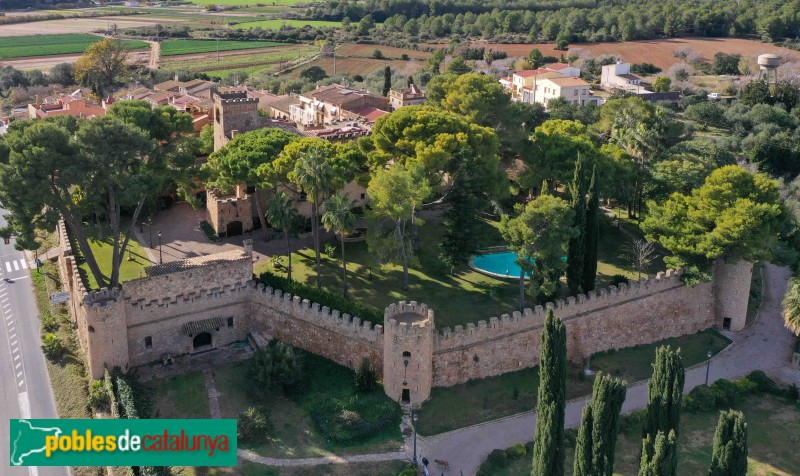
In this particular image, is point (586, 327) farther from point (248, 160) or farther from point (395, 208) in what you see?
point (248, 160)

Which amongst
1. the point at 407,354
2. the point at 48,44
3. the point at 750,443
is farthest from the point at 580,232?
the point at 48,44

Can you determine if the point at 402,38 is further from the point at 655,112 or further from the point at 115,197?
the point at 115,197

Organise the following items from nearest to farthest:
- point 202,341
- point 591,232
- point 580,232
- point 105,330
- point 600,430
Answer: point 600,430, point 105,330, point 202,341, point 580,232, point 591,232

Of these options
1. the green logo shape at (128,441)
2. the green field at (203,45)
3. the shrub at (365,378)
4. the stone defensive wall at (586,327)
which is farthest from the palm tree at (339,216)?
the green field at (203,45)

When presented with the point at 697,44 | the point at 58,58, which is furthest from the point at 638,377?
the point at 58,58

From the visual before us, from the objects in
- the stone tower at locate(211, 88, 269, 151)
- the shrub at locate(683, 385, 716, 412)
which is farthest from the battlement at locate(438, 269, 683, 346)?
the stone tower at locate(211, 88, 269, 151)

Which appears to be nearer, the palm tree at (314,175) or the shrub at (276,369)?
the shrub at (276,369)

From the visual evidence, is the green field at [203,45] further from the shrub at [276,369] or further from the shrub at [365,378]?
the shrub at [365,378]
